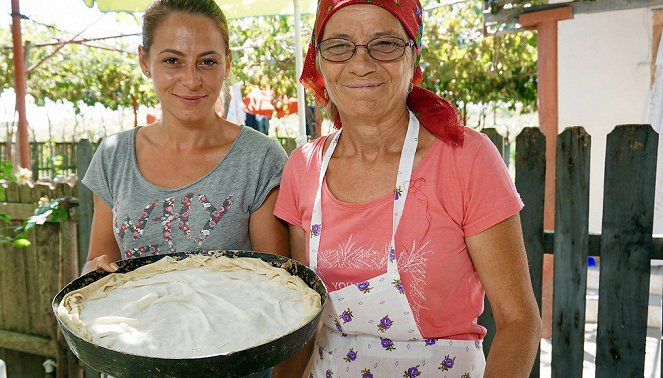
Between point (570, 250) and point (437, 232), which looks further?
point (570, 250)

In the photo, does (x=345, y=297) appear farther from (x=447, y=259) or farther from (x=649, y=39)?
(x=649, y=39)

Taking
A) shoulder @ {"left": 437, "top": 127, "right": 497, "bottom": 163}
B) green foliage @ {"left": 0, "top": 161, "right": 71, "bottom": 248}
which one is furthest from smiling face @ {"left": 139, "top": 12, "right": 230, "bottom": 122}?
green foliage @ {"left": 0, "top": 161, "right": 71, "bottom": 248}

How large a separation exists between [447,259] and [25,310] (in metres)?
3.61

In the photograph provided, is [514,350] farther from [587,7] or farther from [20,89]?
[20,89]

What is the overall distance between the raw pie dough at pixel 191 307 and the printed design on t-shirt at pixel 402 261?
15cm

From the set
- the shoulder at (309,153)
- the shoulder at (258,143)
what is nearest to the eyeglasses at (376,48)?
the shoulder at (309,153)

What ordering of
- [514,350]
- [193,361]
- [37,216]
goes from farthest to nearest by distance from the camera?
1. [37,216]
2. [514,350]
3. [193,361]

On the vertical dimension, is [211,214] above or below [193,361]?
above

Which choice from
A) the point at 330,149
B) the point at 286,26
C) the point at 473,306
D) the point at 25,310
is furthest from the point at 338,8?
the point at 286,26

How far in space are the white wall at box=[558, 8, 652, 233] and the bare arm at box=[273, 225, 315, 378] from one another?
4257 mm

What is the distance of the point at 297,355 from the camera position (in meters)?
1.75

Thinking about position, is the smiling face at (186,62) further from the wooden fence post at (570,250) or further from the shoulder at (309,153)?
the wooden fence post at (570,250)

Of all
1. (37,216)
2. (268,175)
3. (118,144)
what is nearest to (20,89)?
(37,216)

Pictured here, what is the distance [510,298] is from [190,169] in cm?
113
